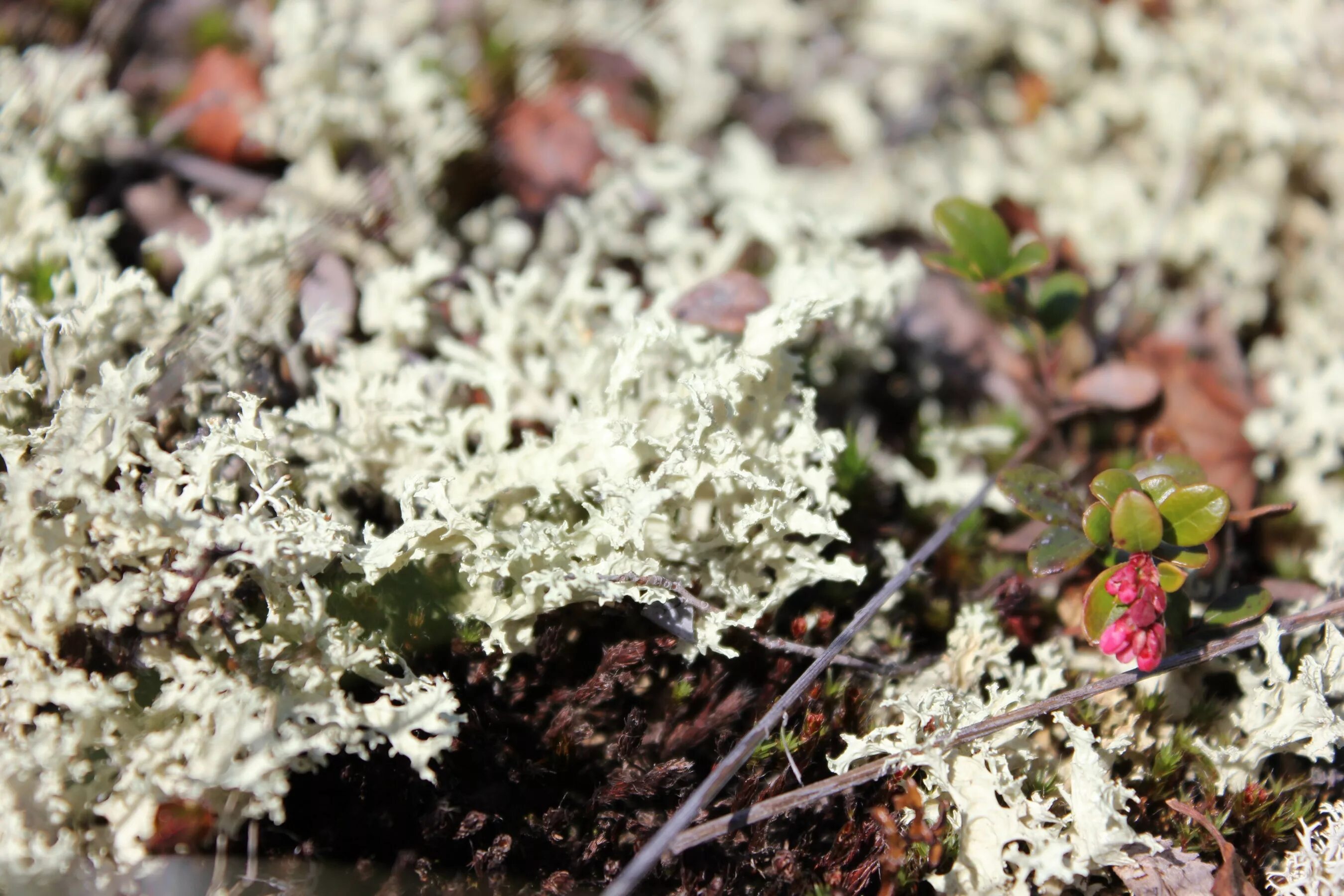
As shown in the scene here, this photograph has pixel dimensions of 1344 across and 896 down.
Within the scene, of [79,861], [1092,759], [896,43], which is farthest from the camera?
[896,43]

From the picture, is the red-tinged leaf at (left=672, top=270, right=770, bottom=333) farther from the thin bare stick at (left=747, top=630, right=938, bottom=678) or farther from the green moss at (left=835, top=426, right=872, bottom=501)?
the thin bare stick at (left=747, top=630, right=938, bottom=678)

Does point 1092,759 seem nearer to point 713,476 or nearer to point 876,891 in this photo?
point 876,891

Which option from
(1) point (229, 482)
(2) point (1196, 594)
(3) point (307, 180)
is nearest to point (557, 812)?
(1) point (229, 482)

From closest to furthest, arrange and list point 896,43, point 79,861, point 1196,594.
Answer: point 79,861 < point 1196,594 < point 896,43

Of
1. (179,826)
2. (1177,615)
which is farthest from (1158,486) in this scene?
(179,826)

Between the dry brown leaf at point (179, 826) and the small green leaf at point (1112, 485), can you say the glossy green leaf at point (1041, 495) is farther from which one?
the dry brown leaf at point (179, 826)

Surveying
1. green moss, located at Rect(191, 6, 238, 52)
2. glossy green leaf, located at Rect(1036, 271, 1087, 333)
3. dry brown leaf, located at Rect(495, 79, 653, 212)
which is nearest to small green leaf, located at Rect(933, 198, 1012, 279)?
glossy green leaf, located at Rect(1036, 271, 1087, 333)

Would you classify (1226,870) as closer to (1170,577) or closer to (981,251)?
(1170,577)
